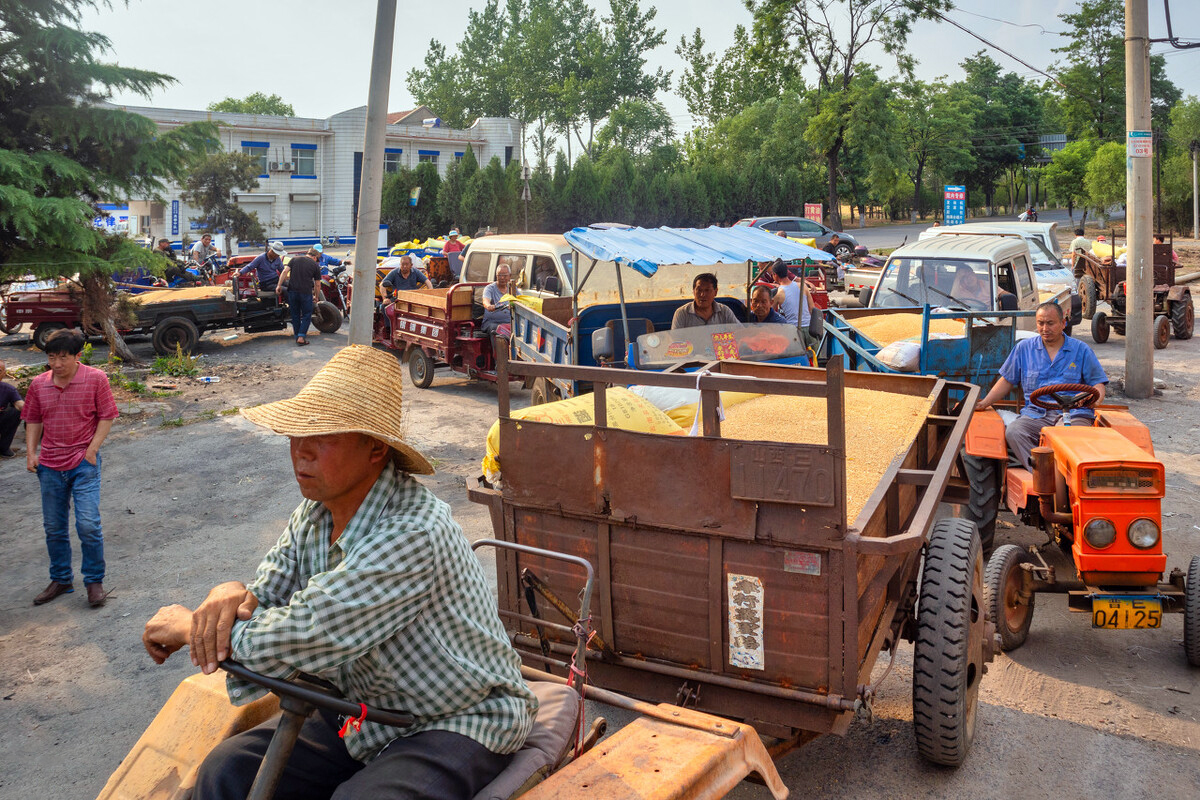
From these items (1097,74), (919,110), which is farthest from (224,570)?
(1097,74)

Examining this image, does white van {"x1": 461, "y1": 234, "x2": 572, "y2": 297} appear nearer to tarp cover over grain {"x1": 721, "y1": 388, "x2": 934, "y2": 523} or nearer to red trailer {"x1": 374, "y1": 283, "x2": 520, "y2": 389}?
red trailer {"x1": 374, "y1": 283, "x2": 520, "y2": 389}

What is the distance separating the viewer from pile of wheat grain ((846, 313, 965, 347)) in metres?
10.2

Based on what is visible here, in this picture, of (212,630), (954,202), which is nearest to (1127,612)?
(212,630)

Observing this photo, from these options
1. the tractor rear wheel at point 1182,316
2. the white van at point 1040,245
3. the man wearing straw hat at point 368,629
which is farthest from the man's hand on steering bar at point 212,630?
the tractor rear wheel at point 1182,316

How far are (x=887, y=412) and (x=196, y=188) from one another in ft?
129

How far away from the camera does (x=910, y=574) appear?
15.2 feet

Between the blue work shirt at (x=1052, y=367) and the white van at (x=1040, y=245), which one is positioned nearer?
the blue work shirt at (x=1052, y=367)

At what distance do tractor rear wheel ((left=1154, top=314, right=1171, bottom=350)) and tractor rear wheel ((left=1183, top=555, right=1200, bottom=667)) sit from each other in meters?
12.4

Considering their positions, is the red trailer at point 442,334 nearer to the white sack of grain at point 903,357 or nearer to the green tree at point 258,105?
the white sack of grain at point 903,357

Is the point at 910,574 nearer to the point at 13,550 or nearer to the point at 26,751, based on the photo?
the point at 26,751

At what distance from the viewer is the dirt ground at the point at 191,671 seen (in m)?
4.29

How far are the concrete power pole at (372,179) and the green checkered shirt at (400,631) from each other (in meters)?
5.94

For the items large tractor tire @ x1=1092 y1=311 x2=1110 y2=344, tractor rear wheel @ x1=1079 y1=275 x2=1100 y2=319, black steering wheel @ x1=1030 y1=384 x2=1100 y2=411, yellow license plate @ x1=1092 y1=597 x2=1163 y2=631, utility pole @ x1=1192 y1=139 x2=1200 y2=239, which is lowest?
yellow license plate @ x1=1092 y1=597 x2=1163 y2=631

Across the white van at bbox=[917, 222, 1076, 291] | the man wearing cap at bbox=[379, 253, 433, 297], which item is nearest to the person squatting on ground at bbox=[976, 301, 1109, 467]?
the white van at bbox=[917, 222, 1076, 291]
